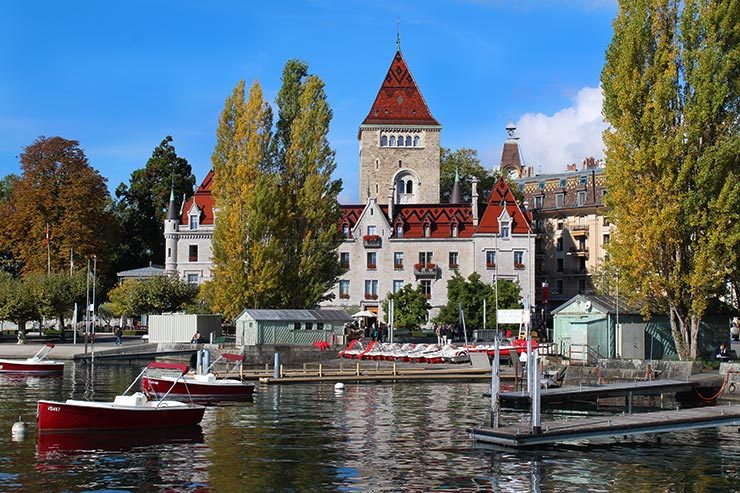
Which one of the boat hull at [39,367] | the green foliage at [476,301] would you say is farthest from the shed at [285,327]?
the green foliage at [476,301]

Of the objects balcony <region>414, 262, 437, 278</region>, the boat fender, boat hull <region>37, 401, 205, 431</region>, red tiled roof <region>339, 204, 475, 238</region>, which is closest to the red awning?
boat hull <region>37, 401, 205, 431</region>

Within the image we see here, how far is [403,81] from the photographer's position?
10438 centimetres

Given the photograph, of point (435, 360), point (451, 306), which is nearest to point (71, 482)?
point (435, 360)

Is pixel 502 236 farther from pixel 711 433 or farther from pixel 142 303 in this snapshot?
pixel 711 433

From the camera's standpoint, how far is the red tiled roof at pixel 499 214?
8938 centimetres

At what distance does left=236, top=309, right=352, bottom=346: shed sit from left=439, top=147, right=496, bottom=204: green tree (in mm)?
54967

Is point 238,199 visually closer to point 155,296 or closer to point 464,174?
point 155,296

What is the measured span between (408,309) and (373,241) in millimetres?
13710

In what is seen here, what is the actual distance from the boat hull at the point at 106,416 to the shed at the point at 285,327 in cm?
2757

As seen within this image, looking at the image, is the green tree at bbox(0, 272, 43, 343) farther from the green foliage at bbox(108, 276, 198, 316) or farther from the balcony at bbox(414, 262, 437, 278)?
the balcony at bbox(414, 262, 437, 278)

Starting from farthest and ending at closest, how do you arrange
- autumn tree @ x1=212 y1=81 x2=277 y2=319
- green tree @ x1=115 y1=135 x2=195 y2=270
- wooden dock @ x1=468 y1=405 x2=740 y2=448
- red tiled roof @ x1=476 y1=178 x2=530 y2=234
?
green tree @ x1=115 y1=135 x2=195 y2=270 → red tiled roof @ x1=476 y1=178 x2=530 y2=234 → autumn tree @ x1=212 y1=81 x2=277 y2=319 → wooden dock @ x1=468 y1=405 x2=740 y2=448

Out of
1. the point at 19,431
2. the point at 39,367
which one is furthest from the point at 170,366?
the point at 39,367

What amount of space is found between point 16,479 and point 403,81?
86.2m

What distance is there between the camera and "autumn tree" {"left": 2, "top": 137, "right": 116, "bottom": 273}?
3327 inches
